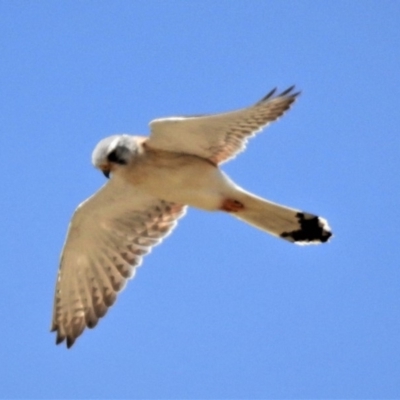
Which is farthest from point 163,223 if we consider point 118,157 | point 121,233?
point 118,157

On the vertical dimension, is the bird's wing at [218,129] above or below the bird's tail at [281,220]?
above

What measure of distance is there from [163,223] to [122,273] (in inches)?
24.1

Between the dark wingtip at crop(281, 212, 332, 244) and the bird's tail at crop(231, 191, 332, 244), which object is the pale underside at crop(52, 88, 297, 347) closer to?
the bird's tail at crop(231, 191, 332, 244)

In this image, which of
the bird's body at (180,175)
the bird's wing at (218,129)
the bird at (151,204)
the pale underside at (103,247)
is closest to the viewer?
the bird's wing at (218,129)

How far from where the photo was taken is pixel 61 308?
9.88 meters

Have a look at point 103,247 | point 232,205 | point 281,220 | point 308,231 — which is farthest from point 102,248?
point 308,231

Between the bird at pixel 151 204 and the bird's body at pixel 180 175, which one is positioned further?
the bird's body at pixel 180 175

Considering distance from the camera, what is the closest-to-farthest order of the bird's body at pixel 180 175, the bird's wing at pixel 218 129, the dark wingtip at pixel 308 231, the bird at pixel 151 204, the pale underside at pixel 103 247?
the bird's wing at pixel 218 129
the bird at pixel 151 204
the bird's body at pixel 180 175
the dark wingtip at pixel 308 231
the pale underside at pixel 103 247

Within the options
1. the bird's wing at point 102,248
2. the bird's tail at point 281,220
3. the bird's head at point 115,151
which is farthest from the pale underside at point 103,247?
the bird's tail at point 281,220

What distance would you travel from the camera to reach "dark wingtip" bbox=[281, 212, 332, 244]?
29.8ft

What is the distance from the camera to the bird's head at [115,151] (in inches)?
347

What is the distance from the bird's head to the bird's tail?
1.01 meters

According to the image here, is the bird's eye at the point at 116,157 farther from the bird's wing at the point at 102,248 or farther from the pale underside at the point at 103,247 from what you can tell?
the bird's wing at the point at 102,248

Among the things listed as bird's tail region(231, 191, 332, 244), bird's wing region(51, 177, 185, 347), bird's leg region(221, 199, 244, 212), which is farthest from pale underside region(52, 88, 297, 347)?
bird's tail region(231, 191, 332, 244)
